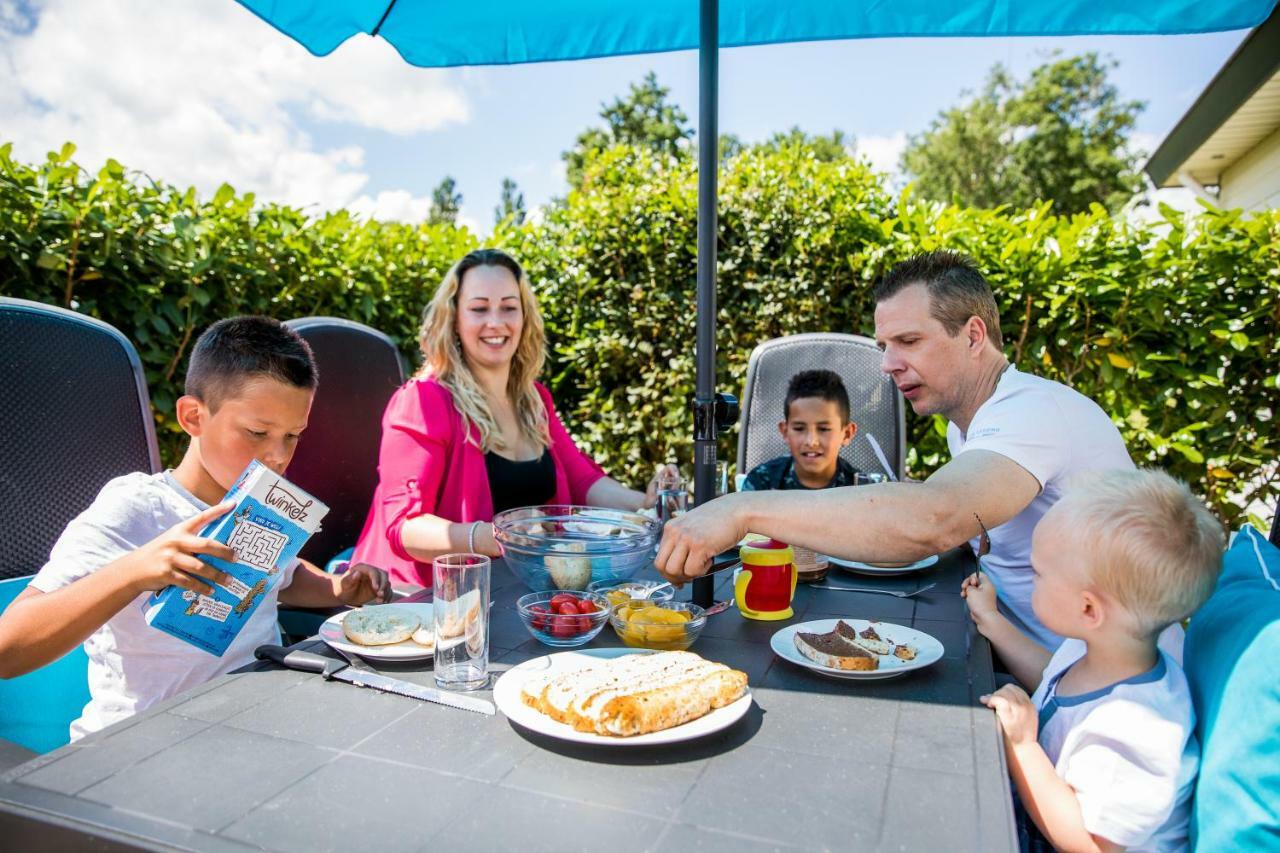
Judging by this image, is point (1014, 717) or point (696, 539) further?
point (696, 539)

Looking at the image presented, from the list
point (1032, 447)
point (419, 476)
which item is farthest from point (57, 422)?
point (1032, 447)

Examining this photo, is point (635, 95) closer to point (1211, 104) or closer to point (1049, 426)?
point (1211, 104)

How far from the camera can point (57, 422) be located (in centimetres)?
190

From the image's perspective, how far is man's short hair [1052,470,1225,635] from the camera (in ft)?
4.30

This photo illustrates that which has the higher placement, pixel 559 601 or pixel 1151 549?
pixel 1151 549

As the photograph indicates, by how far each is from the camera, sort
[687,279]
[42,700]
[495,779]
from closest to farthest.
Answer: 1. [495,779]
2. [42,700]
3. [687,279]

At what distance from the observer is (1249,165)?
8781 millimetres

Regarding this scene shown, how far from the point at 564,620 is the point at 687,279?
3.69m

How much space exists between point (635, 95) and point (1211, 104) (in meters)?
31.1

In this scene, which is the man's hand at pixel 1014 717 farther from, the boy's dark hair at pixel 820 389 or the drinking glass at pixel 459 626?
the boy's dark hair at pixel 820 389

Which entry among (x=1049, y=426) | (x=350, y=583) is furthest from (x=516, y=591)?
(x=1049, y=426)

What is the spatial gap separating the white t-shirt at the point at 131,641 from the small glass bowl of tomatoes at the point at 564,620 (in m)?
0.57

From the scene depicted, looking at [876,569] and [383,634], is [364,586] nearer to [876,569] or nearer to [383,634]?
[383,634]

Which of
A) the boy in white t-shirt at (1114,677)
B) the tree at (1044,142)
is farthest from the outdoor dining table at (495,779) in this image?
the tree at (1044,142)
